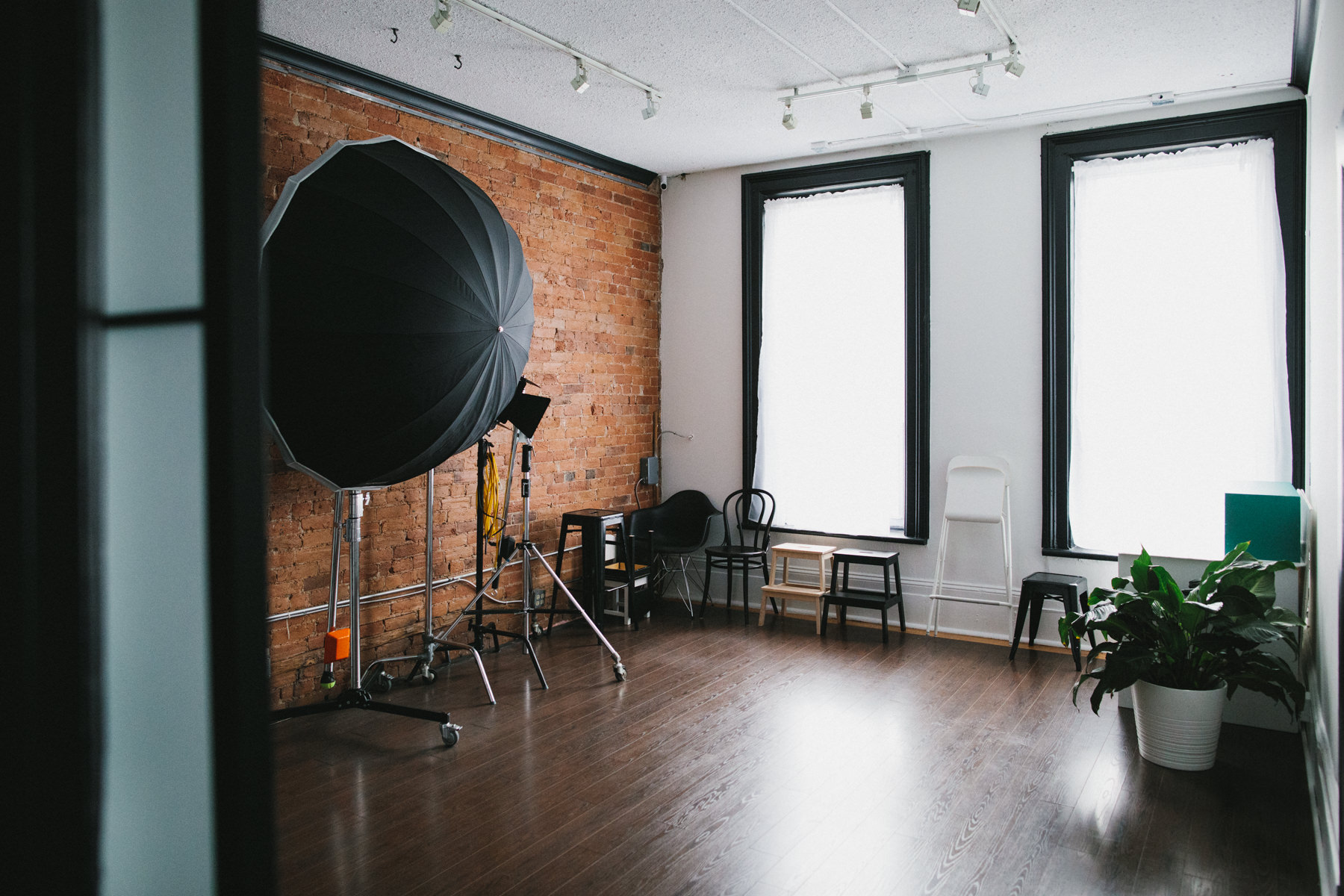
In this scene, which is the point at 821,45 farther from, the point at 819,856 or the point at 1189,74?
the point at 819,856

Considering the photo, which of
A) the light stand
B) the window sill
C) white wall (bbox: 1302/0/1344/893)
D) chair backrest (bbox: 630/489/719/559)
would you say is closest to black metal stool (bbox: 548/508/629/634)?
chair backrest (bbox: 630/489/719/559)

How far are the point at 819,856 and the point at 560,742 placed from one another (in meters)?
1.33

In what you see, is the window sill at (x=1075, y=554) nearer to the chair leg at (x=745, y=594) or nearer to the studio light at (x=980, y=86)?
the chair leg at (x=745, y=594)

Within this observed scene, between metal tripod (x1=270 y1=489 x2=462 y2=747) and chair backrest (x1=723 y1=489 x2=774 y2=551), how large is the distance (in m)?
2.90

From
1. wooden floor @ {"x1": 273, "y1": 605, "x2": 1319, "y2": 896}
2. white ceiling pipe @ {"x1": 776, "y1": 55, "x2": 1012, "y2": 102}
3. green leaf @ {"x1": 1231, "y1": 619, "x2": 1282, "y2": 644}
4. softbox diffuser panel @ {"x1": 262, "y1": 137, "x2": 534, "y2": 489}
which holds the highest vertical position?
white ceiling pipe @ {"x1": 776, "y1": 55, "x2": 1012, "y2": 102}

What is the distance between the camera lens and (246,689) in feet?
3.07

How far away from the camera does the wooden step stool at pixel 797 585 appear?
5.80m

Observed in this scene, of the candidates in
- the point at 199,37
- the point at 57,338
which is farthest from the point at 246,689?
the point at 199,37

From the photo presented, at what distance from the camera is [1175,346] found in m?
5.09

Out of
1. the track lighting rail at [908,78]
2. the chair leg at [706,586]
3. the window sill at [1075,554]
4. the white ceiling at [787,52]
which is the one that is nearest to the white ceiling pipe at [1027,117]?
the white ceiling at [787,52]

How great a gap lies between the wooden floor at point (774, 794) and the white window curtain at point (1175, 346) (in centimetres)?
124

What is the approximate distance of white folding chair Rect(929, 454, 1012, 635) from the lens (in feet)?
18.0

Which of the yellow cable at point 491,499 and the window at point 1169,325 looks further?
the window at point 1169,325

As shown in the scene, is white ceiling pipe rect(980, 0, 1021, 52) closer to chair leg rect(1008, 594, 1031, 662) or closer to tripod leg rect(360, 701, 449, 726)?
chair leg rect(1008, 594, 1031, 662)
